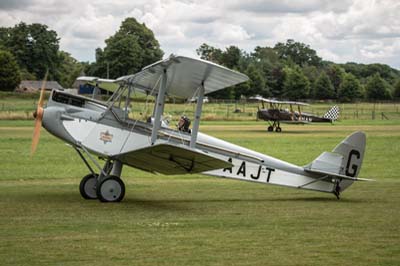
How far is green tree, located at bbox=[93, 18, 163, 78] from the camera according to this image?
87.1 meters

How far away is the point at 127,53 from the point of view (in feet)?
299

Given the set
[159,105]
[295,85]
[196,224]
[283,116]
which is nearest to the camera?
[196,224]

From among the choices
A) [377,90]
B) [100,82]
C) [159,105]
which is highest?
[377,90]

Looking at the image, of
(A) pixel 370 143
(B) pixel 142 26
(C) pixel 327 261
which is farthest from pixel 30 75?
(C) pixel 327 261

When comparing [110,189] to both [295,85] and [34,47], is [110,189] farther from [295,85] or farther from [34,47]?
[295,85]

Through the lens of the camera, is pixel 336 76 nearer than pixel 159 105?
No

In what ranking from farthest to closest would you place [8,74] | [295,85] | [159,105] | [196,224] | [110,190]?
[295,85] → [8,74] → [110,190] → [159,105] → [196,224]

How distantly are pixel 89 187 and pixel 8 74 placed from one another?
7766 cm

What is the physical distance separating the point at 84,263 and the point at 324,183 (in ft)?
25.6

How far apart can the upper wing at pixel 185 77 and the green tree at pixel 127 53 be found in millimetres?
65998

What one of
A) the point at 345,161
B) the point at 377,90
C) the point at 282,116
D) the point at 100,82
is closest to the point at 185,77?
the point at 100,82

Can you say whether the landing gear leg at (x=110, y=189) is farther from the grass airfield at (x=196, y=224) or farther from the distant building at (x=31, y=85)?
the distant building at (x=31, y=85)

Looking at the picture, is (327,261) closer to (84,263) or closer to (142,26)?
(84,263)

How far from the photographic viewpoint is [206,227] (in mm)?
10961
